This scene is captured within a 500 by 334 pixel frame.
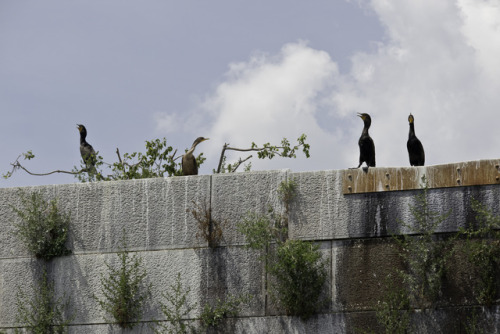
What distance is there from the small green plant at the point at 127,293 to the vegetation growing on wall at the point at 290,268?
1169 mm

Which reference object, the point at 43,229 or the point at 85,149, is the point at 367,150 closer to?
the point at 43,229

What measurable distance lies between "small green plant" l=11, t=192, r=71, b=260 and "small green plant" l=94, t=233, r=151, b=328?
2.30 feet

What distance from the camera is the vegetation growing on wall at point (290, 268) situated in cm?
823

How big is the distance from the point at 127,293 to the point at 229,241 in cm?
112

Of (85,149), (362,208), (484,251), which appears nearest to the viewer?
(484,251)

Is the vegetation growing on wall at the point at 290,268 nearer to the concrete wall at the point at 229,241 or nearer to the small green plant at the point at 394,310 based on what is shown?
the concrete wall at the point at 229,241

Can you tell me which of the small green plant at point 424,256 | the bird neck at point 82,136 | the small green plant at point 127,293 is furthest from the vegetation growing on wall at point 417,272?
the bird neck at point 82,136

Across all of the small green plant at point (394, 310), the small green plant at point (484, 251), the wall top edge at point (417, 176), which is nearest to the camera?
the small green plant at point (484, 251)

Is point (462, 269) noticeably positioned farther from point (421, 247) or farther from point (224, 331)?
point (224, 331)

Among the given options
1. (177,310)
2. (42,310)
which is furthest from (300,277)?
(42,310)

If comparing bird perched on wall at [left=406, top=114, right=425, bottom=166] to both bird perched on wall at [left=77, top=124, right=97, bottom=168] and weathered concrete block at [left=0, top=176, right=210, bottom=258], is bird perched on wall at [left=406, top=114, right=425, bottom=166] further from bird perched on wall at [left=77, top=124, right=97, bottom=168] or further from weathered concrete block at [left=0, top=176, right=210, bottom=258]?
bird perched on wall at [left=77, top=124, right=97, bottom=168]

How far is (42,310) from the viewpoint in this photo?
29.6ft

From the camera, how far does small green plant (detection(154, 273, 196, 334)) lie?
8.55 metres

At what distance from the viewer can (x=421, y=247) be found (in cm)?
794
